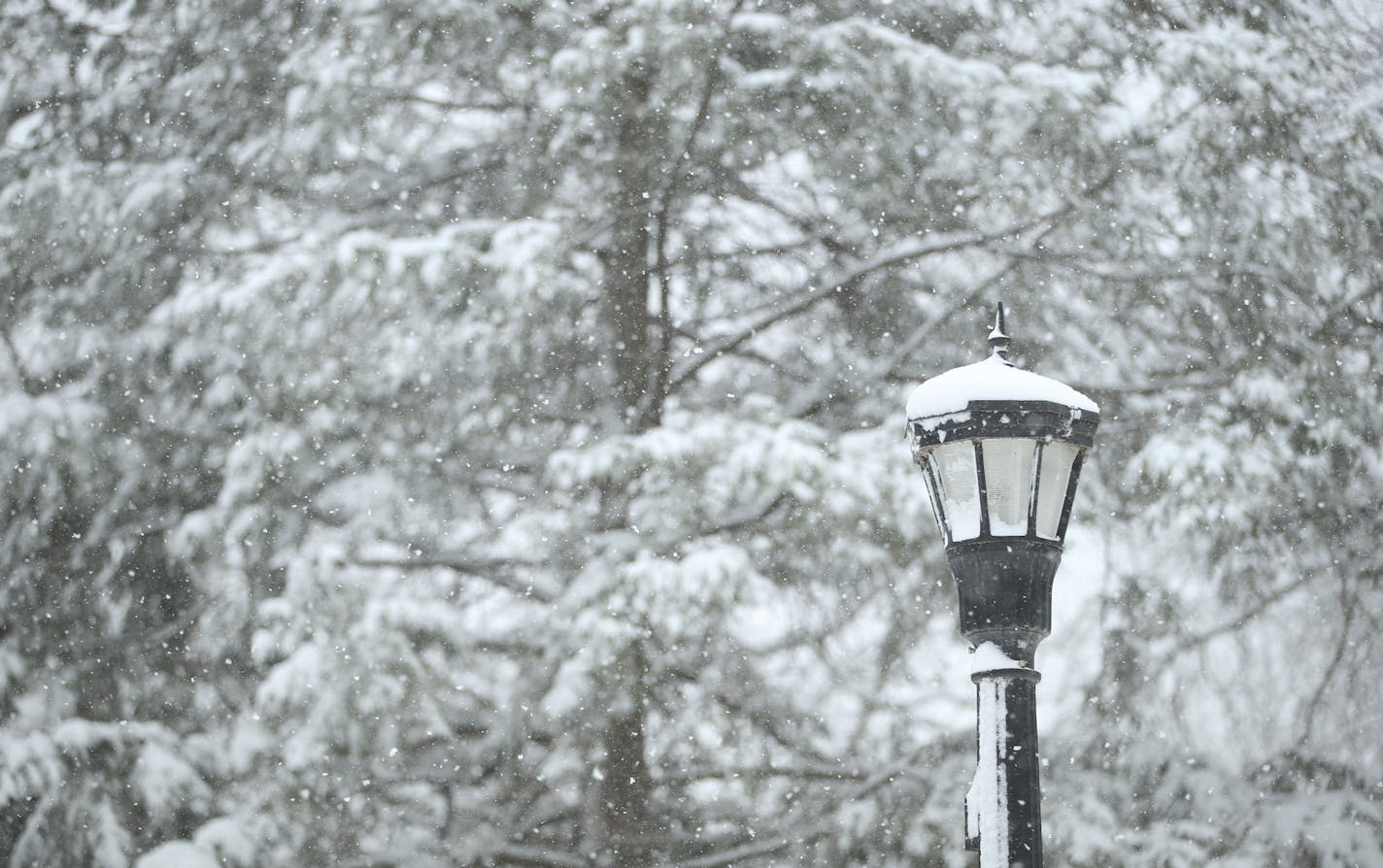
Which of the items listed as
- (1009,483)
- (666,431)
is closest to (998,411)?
(1009,483)

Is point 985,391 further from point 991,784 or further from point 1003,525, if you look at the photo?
point 991,784

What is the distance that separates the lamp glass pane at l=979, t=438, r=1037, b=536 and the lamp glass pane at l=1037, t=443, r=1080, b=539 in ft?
0.11

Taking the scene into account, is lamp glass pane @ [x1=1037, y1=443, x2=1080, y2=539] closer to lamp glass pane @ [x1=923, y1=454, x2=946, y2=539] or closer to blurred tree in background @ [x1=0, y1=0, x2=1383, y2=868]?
lamp glass pane @ [x1=923, y1=454, x2=946, y2=539]

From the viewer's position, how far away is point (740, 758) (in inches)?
344

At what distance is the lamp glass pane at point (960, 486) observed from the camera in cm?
385

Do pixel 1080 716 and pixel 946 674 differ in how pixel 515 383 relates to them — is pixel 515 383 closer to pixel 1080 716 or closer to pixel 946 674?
pixel 946 674

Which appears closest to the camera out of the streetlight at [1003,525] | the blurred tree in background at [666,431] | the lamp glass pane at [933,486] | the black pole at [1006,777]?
the black pole at [1006,777]

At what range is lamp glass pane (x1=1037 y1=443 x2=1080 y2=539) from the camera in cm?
386

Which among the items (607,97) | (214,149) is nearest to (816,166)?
(607,97)

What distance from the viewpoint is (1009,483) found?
384cm

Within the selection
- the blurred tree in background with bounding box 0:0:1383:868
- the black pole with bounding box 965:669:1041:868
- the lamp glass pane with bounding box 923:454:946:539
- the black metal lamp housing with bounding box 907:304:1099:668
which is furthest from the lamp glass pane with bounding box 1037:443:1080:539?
the blurred tree in background with bounding box 0:0:1383:868

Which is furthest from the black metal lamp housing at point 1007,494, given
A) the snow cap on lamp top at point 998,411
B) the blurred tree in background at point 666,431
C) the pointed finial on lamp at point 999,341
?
the blurred tree in background at point 666,431

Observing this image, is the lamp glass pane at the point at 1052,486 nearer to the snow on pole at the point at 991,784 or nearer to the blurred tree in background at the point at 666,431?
the snow on pole at the point at 991,784

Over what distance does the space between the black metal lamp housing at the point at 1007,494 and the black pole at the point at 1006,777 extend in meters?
0.09
